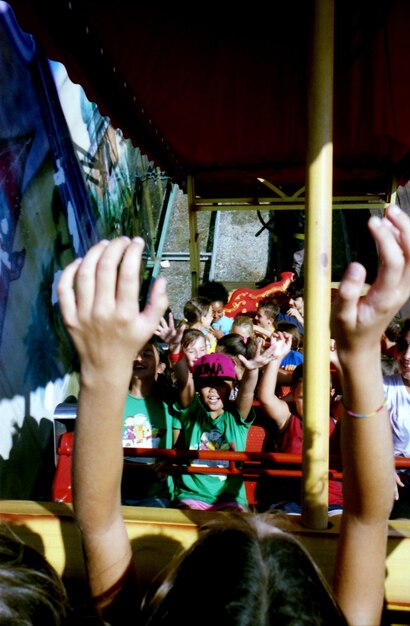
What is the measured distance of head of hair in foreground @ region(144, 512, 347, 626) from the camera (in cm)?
62

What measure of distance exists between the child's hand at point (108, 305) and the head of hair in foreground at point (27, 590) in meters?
0.31

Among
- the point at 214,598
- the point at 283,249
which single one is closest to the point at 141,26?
the point at 214,598

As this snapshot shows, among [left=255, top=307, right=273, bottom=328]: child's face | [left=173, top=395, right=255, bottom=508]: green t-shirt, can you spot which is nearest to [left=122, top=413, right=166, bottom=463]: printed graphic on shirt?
[left=173, top=395, right=255, bottom=508]: green t-shirt

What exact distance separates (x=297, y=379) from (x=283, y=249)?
22.9 feet

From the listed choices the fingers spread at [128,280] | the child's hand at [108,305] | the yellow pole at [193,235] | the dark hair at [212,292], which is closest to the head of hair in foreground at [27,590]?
the child's hand at [108,305]

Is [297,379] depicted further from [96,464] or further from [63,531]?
[96,464]

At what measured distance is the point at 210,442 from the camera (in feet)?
7.69

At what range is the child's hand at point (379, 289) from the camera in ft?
2.15

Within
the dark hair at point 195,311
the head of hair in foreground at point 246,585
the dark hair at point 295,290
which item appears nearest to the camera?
the head of hair in foreground at point 246,585

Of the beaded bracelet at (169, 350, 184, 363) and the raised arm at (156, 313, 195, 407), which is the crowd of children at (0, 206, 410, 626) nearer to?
the raised arm at (156, 313, 195, 407)

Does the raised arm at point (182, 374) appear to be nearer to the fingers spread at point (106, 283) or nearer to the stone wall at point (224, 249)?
the fingers spread at point (106, 283)

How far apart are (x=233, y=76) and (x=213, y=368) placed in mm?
1718

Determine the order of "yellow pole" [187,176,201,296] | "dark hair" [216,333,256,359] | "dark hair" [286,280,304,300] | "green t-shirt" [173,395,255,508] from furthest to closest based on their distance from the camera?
"dark hair" [286,280,304,300], "yellow pole" [187,176,201,296], "dark hair" [216,333,256,359], "green t-shirt" [173,395,255,508]

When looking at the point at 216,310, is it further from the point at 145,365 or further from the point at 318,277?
the point at 318,277
